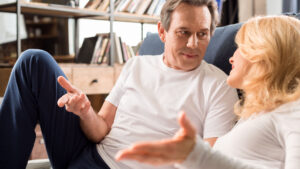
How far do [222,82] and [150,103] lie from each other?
0.25m

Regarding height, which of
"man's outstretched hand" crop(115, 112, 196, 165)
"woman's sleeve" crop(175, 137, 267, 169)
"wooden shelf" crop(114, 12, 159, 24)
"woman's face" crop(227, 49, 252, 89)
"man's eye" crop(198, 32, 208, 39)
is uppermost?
"wooden shelf" crop(114, 12, 159, 24)

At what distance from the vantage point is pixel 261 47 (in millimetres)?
779

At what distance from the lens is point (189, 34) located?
Result: 118cm

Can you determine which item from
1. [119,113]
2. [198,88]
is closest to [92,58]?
[119,113]

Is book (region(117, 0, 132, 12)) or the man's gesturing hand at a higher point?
book (region(117, 0, 132, 12))

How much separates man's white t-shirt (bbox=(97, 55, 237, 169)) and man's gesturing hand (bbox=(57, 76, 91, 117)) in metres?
0.16

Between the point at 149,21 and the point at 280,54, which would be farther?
the point at 149,21

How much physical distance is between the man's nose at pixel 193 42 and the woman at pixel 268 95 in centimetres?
28

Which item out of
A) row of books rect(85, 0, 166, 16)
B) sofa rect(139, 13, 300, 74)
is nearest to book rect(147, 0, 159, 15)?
row of books rect(85, 0, 166, 16)

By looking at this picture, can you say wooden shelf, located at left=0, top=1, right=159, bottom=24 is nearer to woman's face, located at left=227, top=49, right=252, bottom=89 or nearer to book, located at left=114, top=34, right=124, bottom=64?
book, located at left=114, top=34, right=124, bottom=64

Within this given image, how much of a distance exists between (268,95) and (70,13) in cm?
213

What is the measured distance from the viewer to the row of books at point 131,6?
2.63m

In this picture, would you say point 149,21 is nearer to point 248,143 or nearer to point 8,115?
point 8,115

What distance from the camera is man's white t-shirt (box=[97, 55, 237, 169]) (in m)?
1.06
